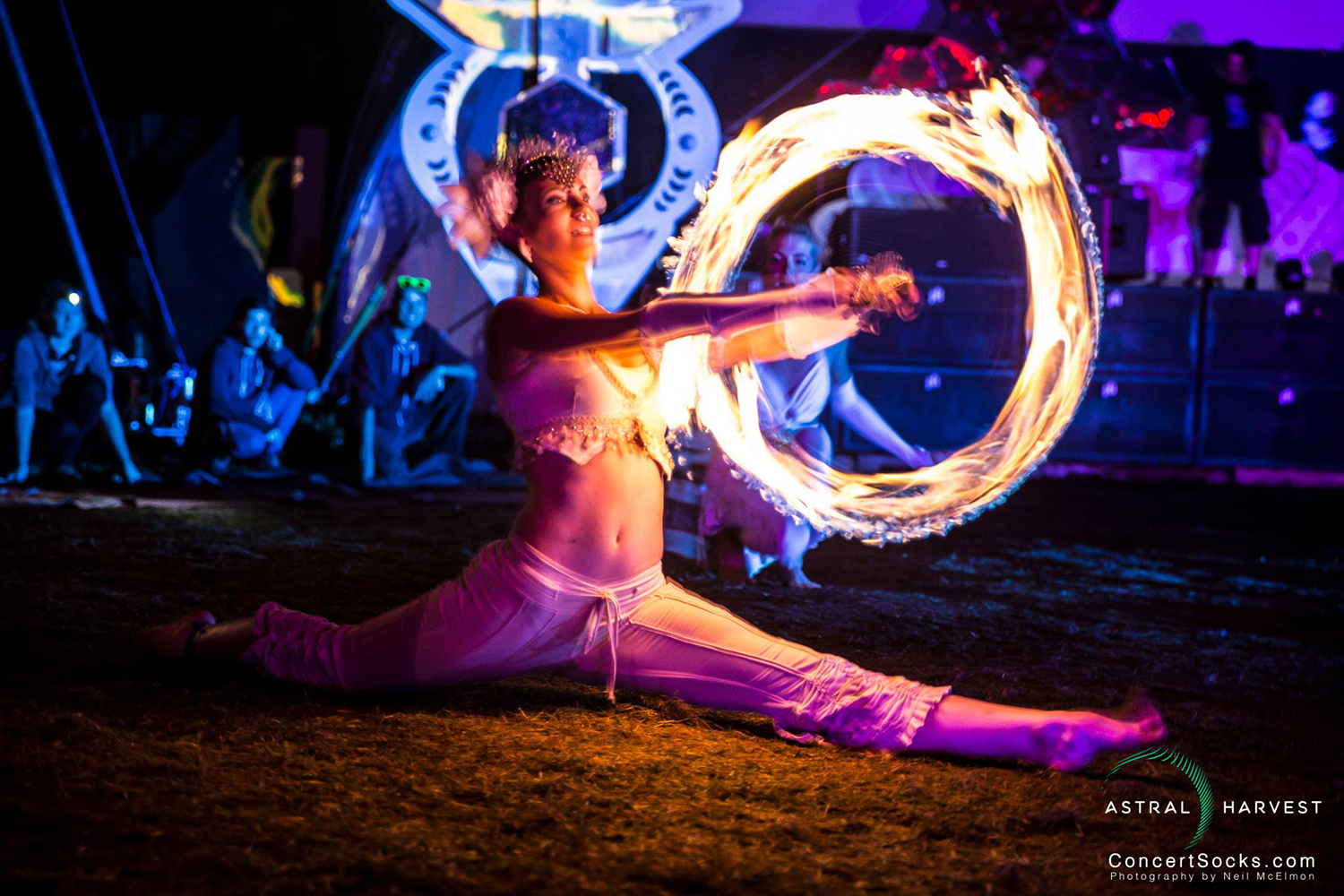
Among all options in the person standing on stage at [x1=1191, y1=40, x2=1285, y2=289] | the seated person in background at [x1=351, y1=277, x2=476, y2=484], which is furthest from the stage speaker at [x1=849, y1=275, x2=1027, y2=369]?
the seated person in background at [x1=351, y1=277, x2=476, y2=484]

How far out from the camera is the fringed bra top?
2.64m

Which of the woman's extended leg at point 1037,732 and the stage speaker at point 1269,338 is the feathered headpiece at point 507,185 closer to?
the woman's extended leg at point 1037,732

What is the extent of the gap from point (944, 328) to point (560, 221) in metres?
9.85

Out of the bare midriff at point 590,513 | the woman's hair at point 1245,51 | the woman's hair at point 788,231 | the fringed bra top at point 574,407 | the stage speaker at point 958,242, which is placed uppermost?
the woman's hair at point 1245,51

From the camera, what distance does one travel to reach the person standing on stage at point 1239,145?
1213 cm

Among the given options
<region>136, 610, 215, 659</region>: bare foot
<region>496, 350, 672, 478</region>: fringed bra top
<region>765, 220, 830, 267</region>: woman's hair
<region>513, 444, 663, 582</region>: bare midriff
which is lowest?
<region>136, 610, 215, 659</region>: bare foot

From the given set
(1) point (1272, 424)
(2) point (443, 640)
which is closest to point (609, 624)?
(2) point (443, 640)

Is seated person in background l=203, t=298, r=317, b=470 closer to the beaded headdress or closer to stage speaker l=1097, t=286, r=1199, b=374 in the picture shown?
the beaded headdress

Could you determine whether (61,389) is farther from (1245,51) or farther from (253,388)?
(1245,51)

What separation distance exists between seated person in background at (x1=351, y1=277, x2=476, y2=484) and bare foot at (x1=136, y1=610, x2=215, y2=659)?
5.97 m

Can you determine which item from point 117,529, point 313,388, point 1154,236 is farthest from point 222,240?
point 1154,236

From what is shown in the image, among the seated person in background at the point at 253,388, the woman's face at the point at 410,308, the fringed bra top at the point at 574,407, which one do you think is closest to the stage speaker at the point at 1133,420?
the woman's face at the point at 410,308

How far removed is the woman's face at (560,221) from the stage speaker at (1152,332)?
10.4 meters

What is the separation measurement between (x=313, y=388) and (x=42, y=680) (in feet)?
24.6
